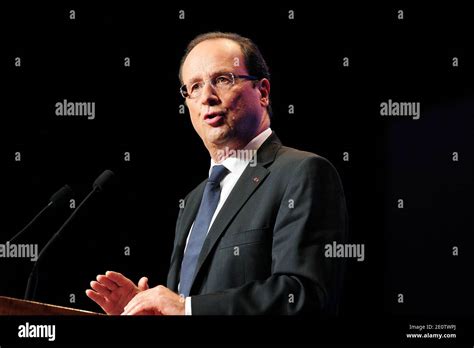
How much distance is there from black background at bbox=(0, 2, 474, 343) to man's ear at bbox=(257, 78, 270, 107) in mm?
655

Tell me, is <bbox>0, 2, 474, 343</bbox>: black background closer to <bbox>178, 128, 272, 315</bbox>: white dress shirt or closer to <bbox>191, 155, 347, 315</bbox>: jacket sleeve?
<bbox>178, 128, 272, 315</bbox>: white dress shirt

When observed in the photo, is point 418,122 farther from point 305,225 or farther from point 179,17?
point 305,225

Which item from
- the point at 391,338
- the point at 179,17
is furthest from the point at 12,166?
the point at 391,338

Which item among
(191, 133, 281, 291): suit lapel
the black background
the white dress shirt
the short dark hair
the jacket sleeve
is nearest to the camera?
the jacket sleeve

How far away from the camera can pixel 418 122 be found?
343 cm

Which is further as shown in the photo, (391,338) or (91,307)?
(91,307)

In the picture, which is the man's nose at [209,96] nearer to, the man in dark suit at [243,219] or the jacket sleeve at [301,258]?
the man in dark suit at [243,219]

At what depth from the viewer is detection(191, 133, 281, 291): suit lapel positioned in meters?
2.15

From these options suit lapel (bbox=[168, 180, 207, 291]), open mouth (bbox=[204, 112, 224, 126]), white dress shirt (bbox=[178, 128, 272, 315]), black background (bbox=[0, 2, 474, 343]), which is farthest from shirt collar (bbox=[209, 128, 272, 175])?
black background (bbox=[0, 2, 474, 343])

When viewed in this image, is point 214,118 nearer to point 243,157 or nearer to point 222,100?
point 222,100

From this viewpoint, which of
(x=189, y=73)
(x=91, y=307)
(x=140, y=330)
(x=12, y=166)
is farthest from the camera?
(x=91, y=307)

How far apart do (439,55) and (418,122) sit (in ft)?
1.13

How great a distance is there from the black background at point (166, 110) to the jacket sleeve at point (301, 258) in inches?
44.4

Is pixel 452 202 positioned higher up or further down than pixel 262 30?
further down
